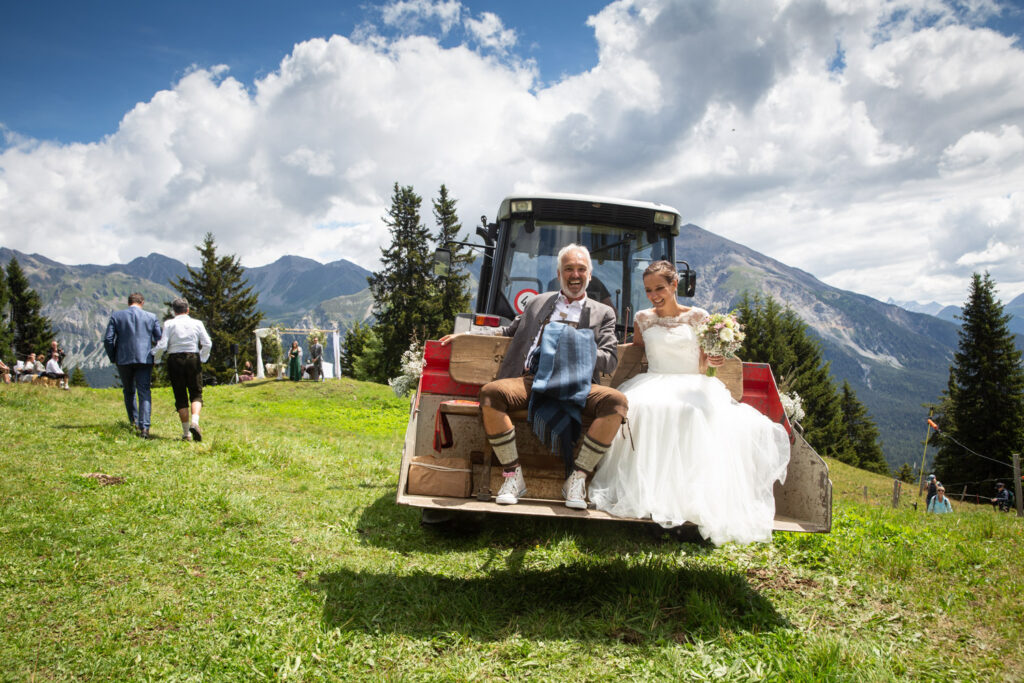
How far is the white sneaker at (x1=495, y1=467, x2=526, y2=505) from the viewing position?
4082mm

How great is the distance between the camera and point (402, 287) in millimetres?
46781

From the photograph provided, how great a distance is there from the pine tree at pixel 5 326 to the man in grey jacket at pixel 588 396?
59.1 meters

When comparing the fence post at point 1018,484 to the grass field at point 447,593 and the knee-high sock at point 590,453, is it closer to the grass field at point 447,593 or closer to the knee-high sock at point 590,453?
the grass field at point 447,593

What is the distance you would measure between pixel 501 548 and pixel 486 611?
1429 millimetres

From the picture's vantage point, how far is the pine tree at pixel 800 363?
45750mm

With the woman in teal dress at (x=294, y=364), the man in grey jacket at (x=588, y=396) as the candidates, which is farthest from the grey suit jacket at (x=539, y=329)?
the woman in teal dress at (x=294, y=364)

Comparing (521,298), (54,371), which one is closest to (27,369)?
(54,371)

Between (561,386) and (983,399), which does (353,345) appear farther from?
(561,386)

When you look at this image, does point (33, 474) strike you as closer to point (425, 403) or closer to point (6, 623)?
point (6, 623)

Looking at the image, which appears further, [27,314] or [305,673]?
[27,314]

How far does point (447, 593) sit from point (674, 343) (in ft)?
8.18

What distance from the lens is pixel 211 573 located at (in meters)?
4.46

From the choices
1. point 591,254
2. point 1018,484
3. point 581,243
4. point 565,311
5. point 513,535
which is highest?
point 581,243

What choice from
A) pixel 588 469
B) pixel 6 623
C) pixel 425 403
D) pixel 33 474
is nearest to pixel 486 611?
pixel 588 469
